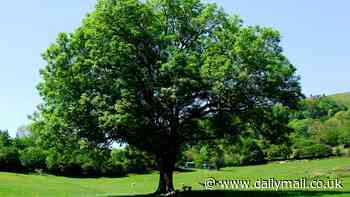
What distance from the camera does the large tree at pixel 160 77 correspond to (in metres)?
39.1

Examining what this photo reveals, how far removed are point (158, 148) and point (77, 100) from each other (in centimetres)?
828

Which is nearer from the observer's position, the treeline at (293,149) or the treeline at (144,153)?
the treeline at (144,153)

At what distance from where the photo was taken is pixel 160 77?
39.8 m

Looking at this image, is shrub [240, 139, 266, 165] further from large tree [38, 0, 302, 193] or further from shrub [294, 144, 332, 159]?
large tree [38, 0, 302, 193]

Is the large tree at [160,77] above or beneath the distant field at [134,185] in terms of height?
above

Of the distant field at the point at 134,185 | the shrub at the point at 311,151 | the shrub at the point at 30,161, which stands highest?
the shrub at the point at 311,151

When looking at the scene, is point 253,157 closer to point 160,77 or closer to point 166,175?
point 166,175

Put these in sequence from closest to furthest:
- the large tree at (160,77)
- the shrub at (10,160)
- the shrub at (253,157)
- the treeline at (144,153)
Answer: the large tree at (160,77) → the treeline at (144,153) → the shrub at (10,160) → the shrub at (253,157)

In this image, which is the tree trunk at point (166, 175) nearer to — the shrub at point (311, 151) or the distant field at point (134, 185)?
the distant field at point (134, 185)

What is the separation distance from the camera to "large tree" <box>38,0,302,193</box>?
39094 millimetres

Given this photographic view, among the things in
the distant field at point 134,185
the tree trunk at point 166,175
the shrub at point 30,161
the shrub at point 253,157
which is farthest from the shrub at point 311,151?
the tree trunk at point 166,175

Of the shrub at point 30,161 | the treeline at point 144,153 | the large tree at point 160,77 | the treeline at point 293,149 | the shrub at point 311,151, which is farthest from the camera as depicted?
the shrub at point 311,151

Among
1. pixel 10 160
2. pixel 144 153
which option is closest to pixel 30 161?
pixel 10 160

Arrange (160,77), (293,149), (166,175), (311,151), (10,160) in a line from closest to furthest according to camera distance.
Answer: (160,77) < (166,175) < (10,160) < (311,151) < (293,149)
